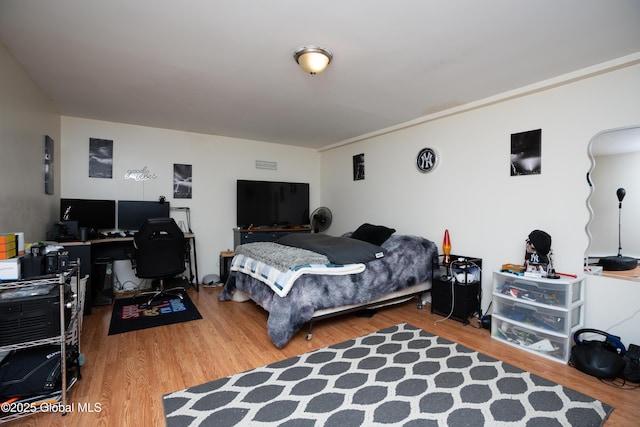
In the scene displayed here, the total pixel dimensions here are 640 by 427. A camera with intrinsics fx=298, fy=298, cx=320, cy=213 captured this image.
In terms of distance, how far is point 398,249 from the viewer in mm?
3561

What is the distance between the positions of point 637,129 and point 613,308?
4.95 ft

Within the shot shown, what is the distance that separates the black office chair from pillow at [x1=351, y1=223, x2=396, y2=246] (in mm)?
2421

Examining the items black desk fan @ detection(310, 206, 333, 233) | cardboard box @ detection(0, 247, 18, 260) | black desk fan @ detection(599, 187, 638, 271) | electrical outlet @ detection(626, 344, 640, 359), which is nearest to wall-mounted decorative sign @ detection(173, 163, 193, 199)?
black desk fan @ detection(310, 206, 333, 233)

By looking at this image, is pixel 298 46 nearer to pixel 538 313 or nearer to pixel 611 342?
pixel 538 313

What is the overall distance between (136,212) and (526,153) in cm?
504

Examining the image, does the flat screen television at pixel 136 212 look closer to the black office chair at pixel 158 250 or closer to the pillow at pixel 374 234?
the black office chair at pixel 158 250

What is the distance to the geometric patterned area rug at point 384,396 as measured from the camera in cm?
178

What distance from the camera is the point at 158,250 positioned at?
3.67m

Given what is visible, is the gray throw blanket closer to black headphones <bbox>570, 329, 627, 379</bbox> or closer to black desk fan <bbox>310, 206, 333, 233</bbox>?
black desk fan <bbox>310, 206, 333, 233</bbox>

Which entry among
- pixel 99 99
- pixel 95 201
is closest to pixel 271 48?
pixel 99 99

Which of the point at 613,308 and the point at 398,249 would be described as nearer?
the point at 613,308

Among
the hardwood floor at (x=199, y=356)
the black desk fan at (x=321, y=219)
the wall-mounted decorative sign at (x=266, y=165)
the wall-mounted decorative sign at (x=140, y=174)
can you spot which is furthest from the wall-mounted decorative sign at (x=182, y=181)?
the black desk fan at (x=321, y=219)

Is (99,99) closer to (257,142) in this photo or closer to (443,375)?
(257,142)

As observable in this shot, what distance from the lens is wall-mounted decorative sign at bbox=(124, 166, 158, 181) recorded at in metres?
4.48
